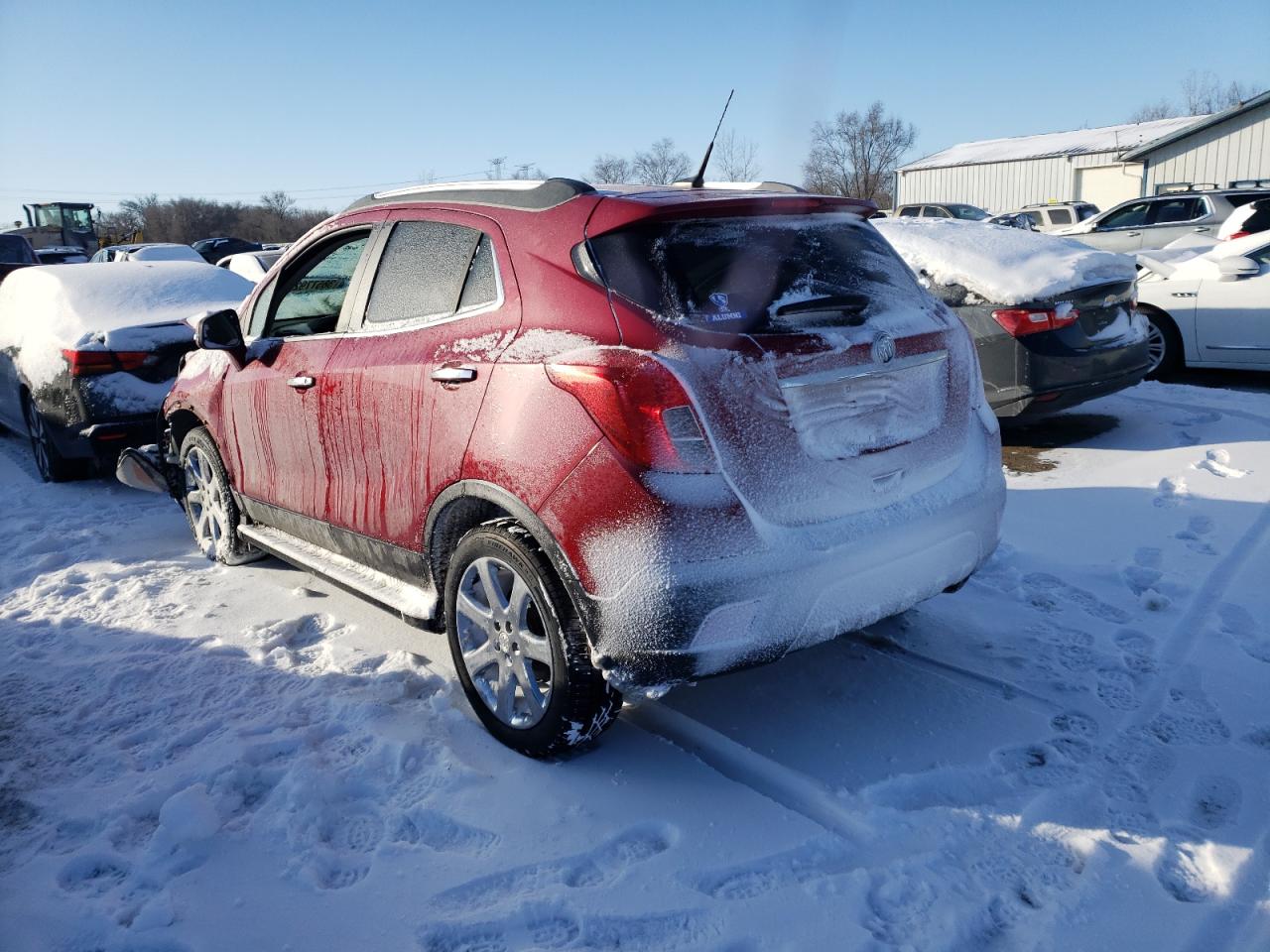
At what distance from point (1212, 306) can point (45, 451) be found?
9311 millimetres

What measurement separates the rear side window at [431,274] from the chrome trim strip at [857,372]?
1001 mm

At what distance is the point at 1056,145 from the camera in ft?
139

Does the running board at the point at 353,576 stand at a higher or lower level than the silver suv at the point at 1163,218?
lower

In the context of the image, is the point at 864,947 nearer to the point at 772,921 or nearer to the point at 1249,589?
the point at 772,921

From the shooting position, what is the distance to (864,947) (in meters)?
2.16

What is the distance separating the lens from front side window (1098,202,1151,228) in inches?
634

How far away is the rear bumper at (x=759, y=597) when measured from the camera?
2500 millimetres

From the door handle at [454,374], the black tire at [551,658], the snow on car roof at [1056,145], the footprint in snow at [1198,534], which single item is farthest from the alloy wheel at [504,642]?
the snow on car roof at [1056,145]

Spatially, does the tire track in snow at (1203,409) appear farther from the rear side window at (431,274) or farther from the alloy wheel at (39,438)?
the alloy wheel at (39,438)

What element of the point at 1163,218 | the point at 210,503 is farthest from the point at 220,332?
the point at 1163,218

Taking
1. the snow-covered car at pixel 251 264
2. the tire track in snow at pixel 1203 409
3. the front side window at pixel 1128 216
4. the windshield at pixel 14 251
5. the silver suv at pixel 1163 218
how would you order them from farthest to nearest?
the windshield at pixel 14 251 < the front side window at pixel 1128 216 < the silver suv at pixel 1163 218 < the snow-covered car at pixel 251 264 < the tire track in snow at pixel 1203 409

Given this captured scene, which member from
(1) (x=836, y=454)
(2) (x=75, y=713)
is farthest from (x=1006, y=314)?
(2) (x=75, y=713)

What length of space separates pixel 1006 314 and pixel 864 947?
4954mm

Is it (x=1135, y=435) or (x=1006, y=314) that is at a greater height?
(x=1006, y=314)
